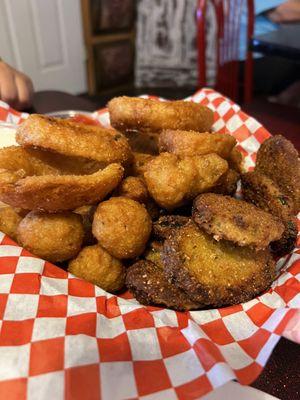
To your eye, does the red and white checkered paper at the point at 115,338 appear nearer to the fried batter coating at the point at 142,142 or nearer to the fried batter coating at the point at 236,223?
the fried batter coating at the point at 236,223

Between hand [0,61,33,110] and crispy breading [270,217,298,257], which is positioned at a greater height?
hand [0,61,33,110]

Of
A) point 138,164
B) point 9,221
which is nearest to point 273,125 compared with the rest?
point 138,164

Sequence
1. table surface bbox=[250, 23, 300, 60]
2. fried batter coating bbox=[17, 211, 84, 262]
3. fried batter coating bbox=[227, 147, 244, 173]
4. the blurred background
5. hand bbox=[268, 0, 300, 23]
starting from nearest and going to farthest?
fried batter coating bbox=[17, 211, 84, 262] < fried batter coating bbox=[227, 147, 244, 173] < table surface bbox=[250, 23, 300, 60] < hand bbox=[268, 0, 300, 23] < the blurred background

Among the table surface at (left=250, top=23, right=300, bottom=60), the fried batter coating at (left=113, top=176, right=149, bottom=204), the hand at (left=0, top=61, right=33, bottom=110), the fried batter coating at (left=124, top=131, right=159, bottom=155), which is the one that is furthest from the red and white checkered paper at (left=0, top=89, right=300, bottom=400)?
the table surface at (left=250, top=23, right=300, bottom=60)

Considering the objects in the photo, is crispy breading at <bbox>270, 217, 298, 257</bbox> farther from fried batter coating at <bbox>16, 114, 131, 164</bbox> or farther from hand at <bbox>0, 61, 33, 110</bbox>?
hand at <bbox>0, 61, 33, 110</bbox>

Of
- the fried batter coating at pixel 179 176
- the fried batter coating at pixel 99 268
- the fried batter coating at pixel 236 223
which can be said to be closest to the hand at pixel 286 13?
the fried batter coating at pixel 179 176

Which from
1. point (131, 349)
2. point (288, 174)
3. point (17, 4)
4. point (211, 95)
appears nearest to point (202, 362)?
point (131, 349)

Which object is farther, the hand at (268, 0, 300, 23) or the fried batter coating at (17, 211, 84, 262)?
the hand at (268, 0, 300, 23)
